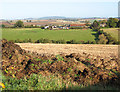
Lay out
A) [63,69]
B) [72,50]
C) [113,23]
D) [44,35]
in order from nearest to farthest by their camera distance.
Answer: [63,69]
[72,50]
[44,35]
[113,23]

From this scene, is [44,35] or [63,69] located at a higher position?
[44,35]

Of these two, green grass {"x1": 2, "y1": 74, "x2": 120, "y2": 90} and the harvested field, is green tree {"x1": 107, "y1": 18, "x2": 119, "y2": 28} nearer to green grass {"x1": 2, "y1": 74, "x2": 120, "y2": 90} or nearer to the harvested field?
the harvested field

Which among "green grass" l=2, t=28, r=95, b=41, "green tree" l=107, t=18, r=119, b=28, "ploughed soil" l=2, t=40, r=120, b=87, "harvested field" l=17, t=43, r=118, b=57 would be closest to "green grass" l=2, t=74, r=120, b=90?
"ploughed soil" l=2, t=40, r=120, b=87

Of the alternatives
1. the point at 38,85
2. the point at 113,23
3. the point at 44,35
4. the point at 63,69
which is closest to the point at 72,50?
the point at 63,69

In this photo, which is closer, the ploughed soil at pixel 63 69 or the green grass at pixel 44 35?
the ploughed soil at pixel 63 69

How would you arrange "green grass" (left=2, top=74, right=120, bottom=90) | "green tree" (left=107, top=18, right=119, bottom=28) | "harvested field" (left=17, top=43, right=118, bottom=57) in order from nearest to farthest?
"green grass" (left=2, top=74, right=120, bottom=90) < "harvested field" (left=17, top=43, right=118, bottom=57) < "green tree" (left=107, top=18, right=119, bottom=28)

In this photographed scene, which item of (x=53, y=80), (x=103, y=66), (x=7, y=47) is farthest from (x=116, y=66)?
(x=7, y=47)

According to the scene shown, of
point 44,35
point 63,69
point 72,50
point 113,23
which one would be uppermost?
point 113,23

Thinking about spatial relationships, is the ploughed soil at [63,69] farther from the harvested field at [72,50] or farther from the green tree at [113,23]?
the green tree at [113,23]

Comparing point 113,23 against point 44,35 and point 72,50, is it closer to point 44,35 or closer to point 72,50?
point 44,35

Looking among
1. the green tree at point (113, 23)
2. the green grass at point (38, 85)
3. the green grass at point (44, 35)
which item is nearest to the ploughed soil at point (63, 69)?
the green grass at point (38, 85)

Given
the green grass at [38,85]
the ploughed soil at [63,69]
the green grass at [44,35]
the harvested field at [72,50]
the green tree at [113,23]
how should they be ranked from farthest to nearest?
the green tree at [113,23] < the green grass at [44,35] < the harvested field at [72,50] < the ploughed soil at [63,69] < the green grass at [38,85]

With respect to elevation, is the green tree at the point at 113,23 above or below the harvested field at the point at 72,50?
above

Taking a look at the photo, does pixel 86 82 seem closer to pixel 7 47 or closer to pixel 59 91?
pixel 59 91
